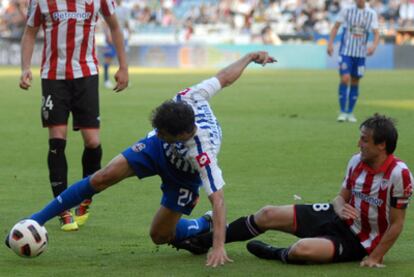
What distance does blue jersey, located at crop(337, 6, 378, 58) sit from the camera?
56.3 ft

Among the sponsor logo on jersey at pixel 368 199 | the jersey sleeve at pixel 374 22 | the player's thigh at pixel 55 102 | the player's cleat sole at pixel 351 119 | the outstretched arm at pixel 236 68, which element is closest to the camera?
the sponsor logo on jersey at pixel 368 199

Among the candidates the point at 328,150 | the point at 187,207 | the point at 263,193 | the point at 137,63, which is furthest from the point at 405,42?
the point at 187,207

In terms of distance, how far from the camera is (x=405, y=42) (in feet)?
123

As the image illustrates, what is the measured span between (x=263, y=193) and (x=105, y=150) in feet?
12.5

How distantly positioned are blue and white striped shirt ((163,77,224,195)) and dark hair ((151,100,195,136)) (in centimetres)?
16

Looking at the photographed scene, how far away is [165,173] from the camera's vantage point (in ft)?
22.1

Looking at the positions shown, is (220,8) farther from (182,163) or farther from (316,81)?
(182,163)

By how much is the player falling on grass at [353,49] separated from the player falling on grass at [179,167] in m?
10.1

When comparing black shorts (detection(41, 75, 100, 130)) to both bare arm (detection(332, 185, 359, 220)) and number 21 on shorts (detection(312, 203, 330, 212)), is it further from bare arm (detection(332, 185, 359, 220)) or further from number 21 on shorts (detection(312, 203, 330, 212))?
bare arm (detection(332, 185, 359, 220))

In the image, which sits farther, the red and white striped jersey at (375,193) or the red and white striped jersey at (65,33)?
the red and white striped jersey at (65,33)

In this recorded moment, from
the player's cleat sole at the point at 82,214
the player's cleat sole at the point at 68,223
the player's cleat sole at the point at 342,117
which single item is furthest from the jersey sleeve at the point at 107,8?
the player's cleat sole at the point at 342,117

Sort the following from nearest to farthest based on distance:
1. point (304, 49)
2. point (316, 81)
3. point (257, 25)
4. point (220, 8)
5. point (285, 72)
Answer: point (316, 81) < point (285, 72) < point (304, 49) < point (257, 25) < point (220, 8)

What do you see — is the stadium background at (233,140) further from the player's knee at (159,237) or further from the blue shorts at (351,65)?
the blue shorts at (351,65)

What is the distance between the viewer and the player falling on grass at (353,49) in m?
17.1
